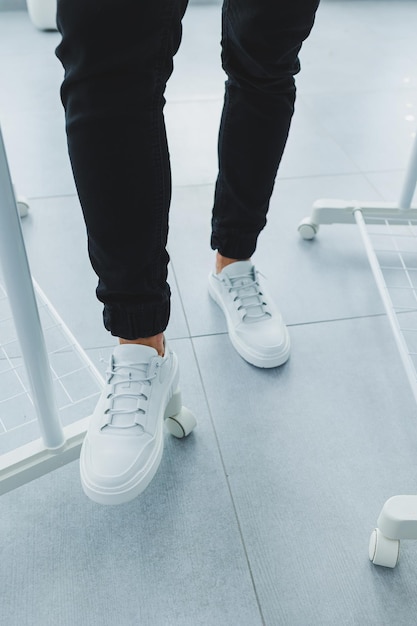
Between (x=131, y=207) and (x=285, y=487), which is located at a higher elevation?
(x=131, y=207)

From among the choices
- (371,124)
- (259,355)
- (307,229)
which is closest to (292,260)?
(307,229)

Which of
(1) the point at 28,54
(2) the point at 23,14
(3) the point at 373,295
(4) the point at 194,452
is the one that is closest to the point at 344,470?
(4) the point at 194,452

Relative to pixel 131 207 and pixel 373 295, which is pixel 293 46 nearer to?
pixel 131 207

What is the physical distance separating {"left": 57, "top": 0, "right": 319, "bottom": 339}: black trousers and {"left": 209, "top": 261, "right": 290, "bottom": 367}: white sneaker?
161 millimetres

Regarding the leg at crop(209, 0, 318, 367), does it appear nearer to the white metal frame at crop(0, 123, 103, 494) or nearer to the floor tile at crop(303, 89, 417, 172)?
the white metal frame at crop(0, 123, 103, 494)

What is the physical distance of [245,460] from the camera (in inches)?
29.5

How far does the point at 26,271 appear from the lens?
523mm

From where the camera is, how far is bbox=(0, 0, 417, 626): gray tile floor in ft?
2.02

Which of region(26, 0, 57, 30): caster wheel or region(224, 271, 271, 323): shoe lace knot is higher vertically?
region(224, 271, 271, 323): shoe lace knot

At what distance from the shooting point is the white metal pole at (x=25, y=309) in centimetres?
48

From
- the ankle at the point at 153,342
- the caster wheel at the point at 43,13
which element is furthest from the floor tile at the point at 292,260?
the caster wheel at the point at 43,13

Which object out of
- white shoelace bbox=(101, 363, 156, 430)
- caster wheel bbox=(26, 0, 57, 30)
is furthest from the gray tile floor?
caster wheel bbox=(26, 0, 57, 30)

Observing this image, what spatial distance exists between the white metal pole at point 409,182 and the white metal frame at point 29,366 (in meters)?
0.68

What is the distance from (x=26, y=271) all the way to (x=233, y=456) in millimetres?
378
